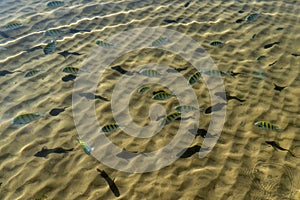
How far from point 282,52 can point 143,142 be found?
514 centimetres

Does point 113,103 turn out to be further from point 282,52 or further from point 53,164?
point 282,52

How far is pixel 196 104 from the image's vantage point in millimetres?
6730

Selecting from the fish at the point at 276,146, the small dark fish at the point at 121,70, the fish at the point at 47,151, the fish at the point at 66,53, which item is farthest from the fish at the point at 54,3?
the fish at the point at 276,146

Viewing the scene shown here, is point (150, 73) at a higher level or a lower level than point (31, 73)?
lower

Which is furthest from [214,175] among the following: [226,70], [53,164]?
[226,70]

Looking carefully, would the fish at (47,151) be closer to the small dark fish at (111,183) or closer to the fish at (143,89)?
the small dark fish at (111,183)

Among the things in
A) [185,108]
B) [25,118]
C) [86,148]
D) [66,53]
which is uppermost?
[25,118]

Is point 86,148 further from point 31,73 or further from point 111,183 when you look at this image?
point 31,73

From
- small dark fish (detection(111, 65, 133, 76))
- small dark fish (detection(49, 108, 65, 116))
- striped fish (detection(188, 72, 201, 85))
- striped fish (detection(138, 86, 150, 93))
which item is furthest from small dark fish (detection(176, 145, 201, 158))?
small dark fish (detection(111, 65, 133, 76))

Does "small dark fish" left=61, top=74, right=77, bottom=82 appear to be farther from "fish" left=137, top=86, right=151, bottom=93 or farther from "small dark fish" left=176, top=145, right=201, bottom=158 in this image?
"small dark fish" left=176, top=145, right=201, bottom=158

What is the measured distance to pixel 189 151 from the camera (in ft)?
18.3

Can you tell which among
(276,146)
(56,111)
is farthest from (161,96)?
(276,146)

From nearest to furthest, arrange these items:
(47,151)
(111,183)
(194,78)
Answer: (111,183)
(47,151)
(194,78)

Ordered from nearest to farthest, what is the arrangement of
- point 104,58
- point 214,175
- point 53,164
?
1. point 214,175
2. point 53,164
3. point 104,58
